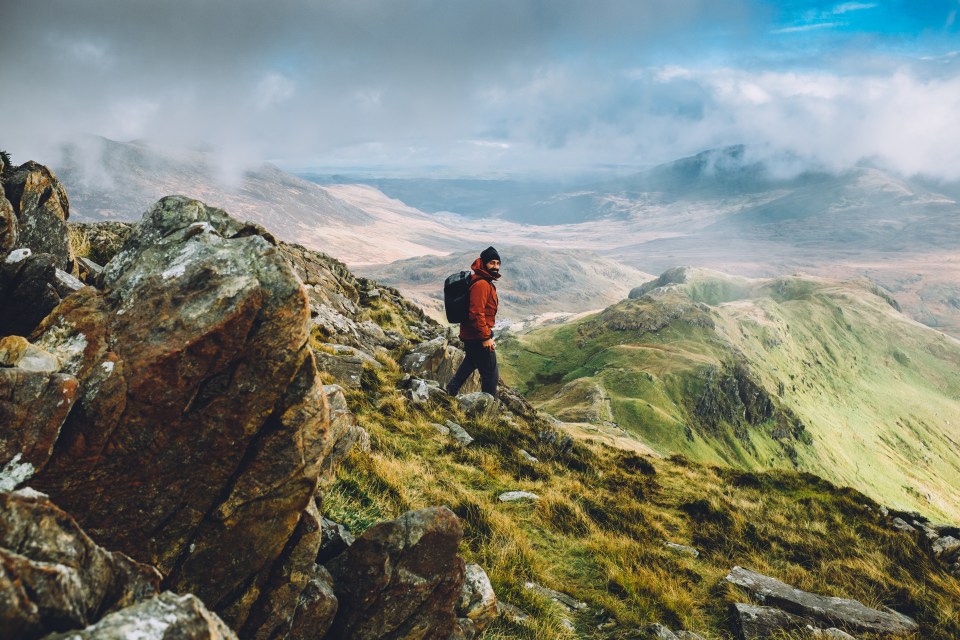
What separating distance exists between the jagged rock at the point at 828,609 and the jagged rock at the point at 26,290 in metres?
12.6

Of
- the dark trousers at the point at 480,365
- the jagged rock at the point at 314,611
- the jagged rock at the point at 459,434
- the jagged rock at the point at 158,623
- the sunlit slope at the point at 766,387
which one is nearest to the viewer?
the jagged rock at the point at 158,623

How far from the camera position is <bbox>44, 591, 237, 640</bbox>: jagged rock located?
2.75 meters

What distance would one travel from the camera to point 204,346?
479cm

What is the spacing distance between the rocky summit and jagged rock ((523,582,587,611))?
0.06 m

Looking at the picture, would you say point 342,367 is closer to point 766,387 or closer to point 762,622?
point 762,622

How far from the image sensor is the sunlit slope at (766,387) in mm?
86000

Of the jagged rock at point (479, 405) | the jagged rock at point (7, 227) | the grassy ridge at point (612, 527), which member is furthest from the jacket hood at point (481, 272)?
the jagged rock at point (7, 227)

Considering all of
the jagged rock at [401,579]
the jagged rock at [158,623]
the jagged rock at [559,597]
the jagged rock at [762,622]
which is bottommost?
the jagged rock at [762,622]

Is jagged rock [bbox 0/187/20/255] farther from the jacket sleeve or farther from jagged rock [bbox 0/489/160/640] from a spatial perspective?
the jacket sleeve

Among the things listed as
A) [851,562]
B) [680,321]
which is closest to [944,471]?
[680,321]

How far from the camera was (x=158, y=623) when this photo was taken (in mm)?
2959

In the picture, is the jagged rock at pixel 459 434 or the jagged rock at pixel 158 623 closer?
the jagged rock at pixel 158 623

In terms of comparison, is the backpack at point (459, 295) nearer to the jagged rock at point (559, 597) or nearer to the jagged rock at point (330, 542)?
the jagged rock at point (559, 597)

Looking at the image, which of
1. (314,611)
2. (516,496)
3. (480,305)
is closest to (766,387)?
(480,305)
